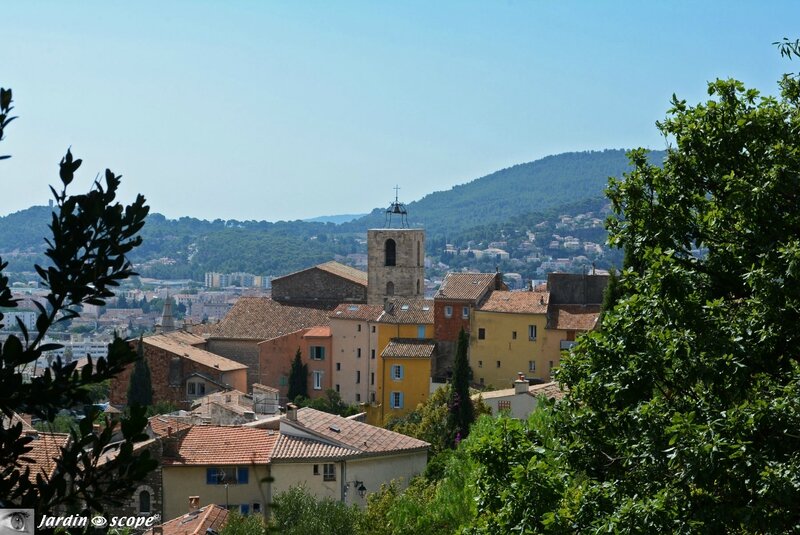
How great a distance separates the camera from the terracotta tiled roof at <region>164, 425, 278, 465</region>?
28.9 meters

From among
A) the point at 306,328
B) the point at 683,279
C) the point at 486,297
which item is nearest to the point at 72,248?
the point at 683,279

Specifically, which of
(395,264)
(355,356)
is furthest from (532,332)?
(395,264)

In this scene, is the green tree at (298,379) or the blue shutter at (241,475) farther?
the green tree at (298,379)

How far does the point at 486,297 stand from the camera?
187 feet

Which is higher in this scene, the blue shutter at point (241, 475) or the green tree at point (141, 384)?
the blue shutter at point (241, 475)

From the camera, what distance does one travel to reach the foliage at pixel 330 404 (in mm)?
53062

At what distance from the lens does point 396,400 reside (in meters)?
54.3

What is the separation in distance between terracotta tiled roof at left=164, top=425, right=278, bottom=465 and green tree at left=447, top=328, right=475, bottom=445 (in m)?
8.37

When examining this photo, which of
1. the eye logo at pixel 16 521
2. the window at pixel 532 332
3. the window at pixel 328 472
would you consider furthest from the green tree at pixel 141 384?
the eye logo at pixel 16 521

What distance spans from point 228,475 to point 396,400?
25.7 metres

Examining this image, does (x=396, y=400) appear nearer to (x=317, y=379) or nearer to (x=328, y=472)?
(x=317, y=379)

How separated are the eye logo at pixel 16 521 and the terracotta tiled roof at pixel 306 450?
2424 centimetres

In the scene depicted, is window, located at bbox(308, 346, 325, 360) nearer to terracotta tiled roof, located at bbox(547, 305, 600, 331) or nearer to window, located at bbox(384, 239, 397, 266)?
window, located at bbox(384, 239, 397, 266)

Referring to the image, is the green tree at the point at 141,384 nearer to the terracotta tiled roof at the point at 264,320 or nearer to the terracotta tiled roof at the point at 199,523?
the terracotta tiled roof at the point at 264,320
